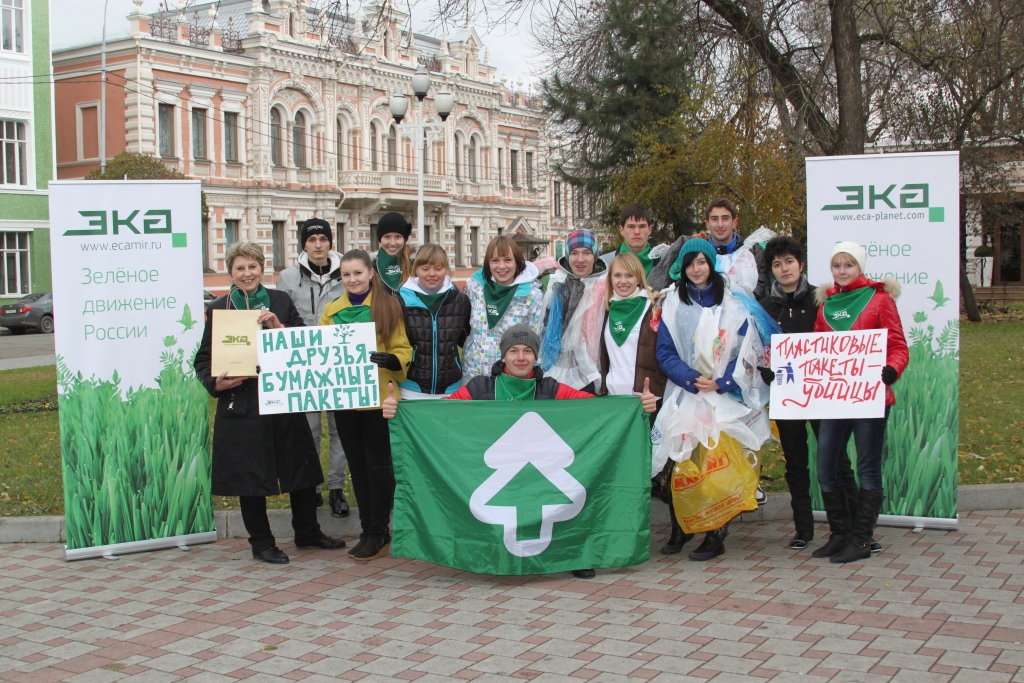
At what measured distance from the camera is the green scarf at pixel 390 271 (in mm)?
7785

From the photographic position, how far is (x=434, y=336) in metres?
6.95

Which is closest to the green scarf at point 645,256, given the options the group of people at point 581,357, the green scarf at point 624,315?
the group of people at point 581,357

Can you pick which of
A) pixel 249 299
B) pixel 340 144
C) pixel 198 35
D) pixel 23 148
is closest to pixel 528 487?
pixel 249 299

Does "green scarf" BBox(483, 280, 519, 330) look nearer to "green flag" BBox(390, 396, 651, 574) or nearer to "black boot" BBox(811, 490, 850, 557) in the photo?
"green flag" BBox(390, 396, 651, 574)

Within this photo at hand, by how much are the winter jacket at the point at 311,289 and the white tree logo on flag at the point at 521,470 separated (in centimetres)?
206

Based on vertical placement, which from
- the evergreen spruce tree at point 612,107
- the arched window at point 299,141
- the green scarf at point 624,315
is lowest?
the green scarf at point 624,315

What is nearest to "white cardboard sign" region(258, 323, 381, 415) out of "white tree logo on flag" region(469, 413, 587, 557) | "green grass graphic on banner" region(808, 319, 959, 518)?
"white tree logo on flag" region(469, 413, 587, 557)

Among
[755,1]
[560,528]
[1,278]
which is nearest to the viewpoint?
[560,528]

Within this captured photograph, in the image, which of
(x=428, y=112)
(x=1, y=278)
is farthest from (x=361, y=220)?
(x=1, y=278)

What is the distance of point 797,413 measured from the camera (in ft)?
21.4

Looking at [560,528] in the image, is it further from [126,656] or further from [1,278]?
[1,278]

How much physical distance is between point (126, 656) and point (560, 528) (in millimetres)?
2508

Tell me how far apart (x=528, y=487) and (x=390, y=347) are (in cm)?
129

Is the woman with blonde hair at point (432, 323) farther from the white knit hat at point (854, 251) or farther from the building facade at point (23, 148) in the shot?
the building facade at point (23, 148)
